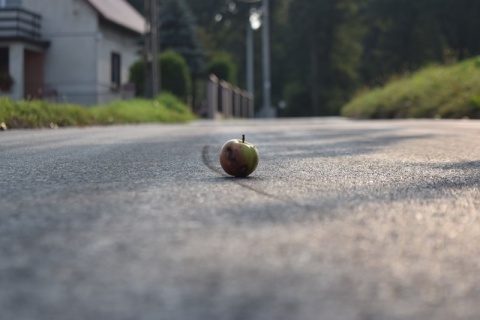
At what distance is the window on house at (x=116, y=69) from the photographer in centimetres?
3036

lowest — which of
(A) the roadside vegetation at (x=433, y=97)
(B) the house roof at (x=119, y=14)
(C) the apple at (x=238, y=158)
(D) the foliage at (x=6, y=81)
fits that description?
(C) the apple at (x=238, y=158)

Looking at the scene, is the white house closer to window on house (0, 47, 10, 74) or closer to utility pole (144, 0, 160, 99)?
window on house (0, 47, 10, 74)

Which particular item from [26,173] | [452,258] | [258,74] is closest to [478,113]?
[26,173]

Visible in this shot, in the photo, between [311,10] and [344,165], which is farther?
[311,10]

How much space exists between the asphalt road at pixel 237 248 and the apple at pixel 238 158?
0.28 feet

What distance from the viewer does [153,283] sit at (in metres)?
1.30

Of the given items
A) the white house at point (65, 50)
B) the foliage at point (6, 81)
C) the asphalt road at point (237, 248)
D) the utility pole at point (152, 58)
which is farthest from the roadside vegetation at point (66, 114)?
the asphalt road at point (237, 248)

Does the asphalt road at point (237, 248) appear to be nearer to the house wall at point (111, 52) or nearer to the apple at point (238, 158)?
the apple at point (238, 158)

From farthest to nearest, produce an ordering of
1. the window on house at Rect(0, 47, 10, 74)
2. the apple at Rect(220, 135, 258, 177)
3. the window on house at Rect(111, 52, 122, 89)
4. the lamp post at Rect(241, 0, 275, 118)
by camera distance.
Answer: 1. the lamp post at Rect(241, 0, 275, 118)
2. the window on house at Rect(111, 52, 122, 89)
3. the window on house at Rect(0, 47, 10, 74)
4. the apple at Rect(220, 135, 258, 177)

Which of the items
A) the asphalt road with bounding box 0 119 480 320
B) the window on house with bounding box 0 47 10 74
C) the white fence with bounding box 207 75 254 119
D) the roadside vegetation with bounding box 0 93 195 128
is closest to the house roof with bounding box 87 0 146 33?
the window on house with bounding box 0 47 10 74

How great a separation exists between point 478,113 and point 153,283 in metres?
15.7

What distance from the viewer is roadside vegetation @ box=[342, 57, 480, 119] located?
17.3 meters

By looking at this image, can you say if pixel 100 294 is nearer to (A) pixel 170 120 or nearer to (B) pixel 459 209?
(B) pixel 459 209

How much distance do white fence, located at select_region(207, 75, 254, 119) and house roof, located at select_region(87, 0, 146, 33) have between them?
3832 mm
